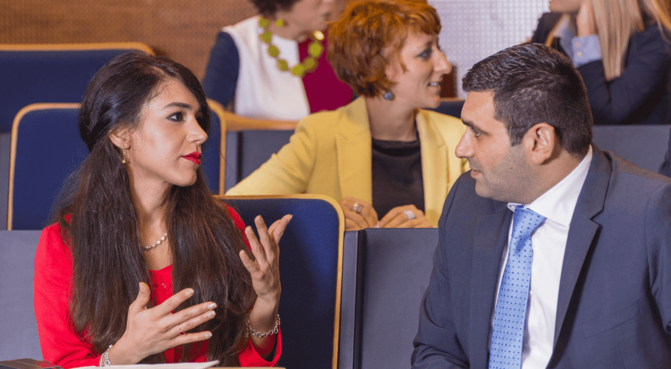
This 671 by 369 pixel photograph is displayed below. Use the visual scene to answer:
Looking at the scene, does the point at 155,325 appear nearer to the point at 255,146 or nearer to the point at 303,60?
the point at 255,146

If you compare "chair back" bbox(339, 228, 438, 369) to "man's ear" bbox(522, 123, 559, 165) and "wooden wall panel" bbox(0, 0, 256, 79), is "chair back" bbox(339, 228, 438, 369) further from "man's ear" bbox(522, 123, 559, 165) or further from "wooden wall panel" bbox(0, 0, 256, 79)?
"wooden wall panel" bbox(0, 0, 256, 79)

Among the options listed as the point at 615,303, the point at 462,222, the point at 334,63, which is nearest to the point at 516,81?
the point at 462,222

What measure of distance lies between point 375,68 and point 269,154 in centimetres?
49

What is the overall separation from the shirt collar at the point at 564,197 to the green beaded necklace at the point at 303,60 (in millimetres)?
1896

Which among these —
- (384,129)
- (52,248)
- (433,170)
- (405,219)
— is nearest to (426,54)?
(384,129)

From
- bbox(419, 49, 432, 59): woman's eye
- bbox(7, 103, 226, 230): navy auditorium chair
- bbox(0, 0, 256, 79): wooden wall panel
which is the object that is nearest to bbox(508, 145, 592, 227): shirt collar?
bbox(7, 103, 226, 230): navy auditorium chair

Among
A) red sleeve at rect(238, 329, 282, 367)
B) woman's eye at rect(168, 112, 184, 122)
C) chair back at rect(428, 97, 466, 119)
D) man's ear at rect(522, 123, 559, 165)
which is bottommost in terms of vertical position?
red sleeve at rect(238, 329, 282, 367)

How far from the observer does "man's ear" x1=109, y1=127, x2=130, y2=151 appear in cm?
134

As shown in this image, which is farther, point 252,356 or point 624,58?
point 624,58

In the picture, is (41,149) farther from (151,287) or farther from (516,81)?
(516,81)

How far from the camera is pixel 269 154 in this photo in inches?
89.0

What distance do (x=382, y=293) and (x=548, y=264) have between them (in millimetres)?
408

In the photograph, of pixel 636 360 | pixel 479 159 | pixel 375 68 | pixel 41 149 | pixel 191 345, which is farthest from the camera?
pixel 375 68

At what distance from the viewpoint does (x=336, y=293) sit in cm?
139
